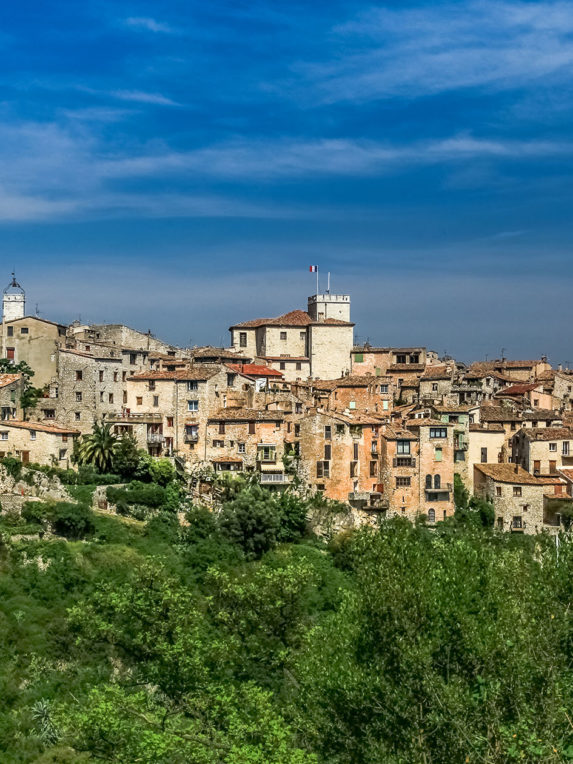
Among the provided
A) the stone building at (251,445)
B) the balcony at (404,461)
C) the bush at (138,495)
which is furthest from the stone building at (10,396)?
the balcony at (404,461)

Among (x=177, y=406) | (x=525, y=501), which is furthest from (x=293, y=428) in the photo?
(x=525, y=501)

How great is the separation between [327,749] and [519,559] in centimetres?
810

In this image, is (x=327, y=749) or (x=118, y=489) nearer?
(x=327, y=749)

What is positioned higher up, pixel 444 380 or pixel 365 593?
pixel 444 380

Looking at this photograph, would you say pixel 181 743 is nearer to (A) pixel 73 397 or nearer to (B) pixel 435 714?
(B) pixel 435 714

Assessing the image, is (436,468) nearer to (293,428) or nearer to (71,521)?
(293,428)

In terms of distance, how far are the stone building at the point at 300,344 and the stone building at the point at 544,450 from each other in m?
19.9

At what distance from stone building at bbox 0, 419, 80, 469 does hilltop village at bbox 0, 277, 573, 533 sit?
0.06 m

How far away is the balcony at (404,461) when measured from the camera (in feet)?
203

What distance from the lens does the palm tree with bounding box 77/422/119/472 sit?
58.4 meters

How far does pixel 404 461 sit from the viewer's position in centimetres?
6197

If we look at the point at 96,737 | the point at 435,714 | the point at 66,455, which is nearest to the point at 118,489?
the point at 66,455

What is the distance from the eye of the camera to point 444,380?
77688 millimetres

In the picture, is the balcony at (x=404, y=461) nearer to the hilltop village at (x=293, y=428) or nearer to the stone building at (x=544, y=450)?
the hilltop village at (x=293, y=428)
